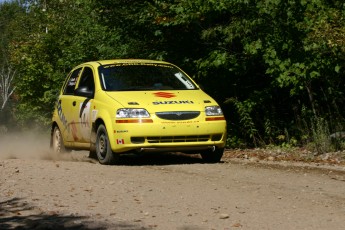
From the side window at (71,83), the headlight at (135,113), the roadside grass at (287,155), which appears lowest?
the roadside grass at (287,155)

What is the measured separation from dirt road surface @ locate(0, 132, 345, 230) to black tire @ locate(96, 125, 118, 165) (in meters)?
0.18

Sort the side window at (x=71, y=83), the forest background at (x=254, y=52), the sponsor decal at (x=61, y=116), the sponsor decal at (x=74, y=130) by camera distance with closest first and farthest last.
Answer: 1. the sponsor decal at (x=74, y=130)
2. the sponsor decal at (x=61, y=116)
3. the side window at (x=71, y=83)
4. the forest background at (x=254, y=52)

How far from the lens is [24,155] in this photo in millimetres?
15414

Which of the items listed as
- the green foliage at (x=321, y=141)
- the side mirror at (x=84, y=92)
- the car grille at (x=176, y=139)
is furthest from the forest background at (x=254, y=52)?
the side mirror at (x=84, y=92)

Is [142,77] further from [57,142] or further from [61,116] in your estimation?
[57,142]

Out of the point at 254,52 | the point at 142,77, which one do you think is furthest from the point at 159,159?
the point at 254,52

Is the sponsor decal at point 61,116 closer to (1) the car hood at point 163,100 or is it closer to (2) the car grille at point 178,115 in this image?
(1) the car hood at point 163,100

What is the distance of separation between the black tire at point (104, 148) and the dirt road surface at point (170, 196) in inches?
7.1

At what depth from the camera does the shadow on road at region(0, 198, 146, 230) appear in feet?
21.8

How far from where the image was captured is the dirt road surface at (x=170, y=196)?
692 centimetres

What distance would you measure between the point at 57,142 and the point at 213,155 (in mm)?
3561

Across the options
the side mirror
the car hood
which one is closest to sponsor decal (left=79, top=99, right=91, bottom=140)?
the side mirror

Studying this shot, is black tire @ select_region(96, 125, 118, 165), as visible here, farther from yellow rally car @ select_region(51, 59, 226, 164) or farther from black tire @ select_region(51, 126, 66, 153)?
black tire @ select_region(51, 126, 66, 153)

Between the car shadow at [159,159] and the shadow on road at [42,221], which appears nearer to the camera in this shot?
the shadow on road at [42,221]
